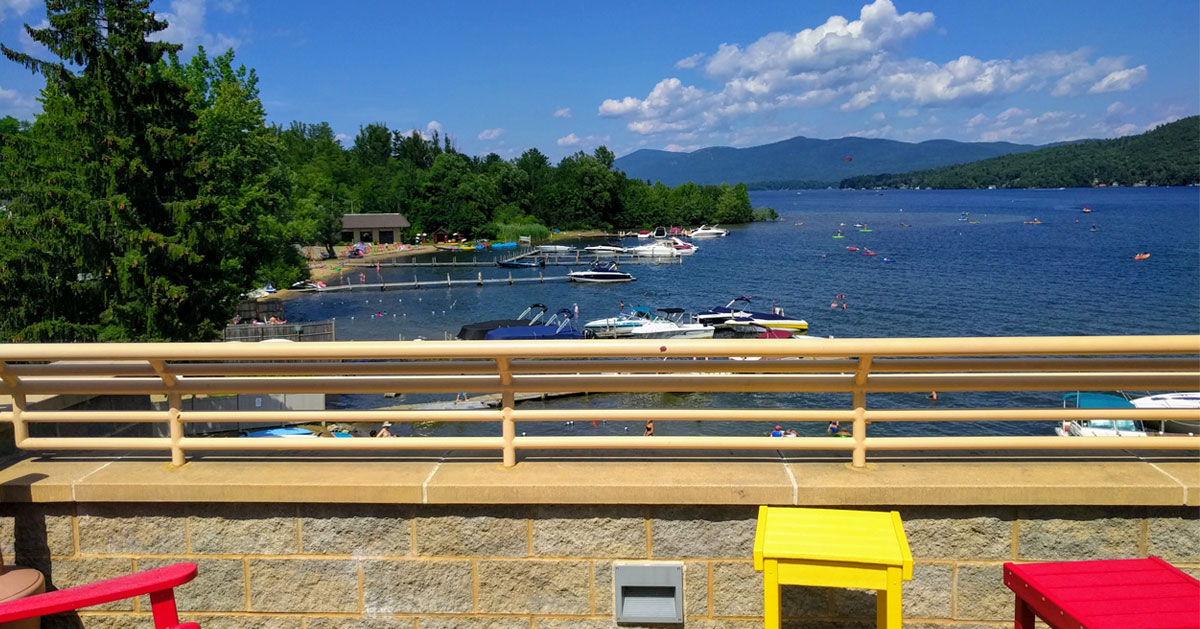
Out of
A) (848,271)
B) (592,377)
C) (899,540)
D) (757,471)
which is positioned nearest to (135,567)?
(592,377)

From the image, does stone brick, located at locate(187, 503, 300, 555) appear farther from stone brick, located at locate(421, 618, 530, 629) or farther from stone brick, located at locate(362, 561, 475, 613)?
stone brick, located at locate(421, 618, 530, 629)

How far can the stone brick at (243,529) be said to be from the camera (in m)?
3.95

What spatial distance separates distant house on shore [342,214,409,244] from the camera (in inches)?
4513

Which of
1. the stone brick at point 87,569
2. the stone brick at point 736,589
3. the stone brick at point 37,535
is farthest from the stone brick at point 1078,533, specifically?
the stone brick at point 37,535

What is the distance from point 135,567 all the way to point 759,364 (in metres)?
3.08

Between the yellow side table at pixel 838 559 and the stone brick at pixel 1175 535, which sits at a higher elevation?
the yellow side table at pixel 838 559

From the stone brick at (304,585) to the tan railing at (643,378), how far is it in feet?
1.84

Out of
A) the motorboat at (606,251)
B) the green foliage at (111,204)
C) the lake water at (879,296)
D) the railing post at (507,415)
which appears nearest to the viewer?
the railing post at (507,415)

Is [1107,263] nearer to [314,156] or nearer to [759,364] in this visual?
[759,364]

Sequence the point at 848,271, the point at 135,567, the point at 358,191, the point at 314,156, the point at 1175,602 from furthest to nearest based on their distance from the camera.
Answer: the point at 314,156, the point at 358,191, the point at 848,271, the point at 135,567, the point at 1175,602

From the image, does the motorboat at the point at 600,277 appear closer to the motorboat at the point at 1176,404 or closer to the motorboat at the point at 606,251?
the motorboat at the point at 606,251

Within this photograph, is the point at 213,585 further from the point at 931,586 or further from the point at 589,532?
the point at 931,586

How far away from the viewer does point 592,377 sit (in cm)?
408

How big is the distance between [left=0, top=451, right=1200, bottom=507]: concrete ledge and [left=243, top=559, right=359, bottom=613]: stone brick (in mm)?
324
